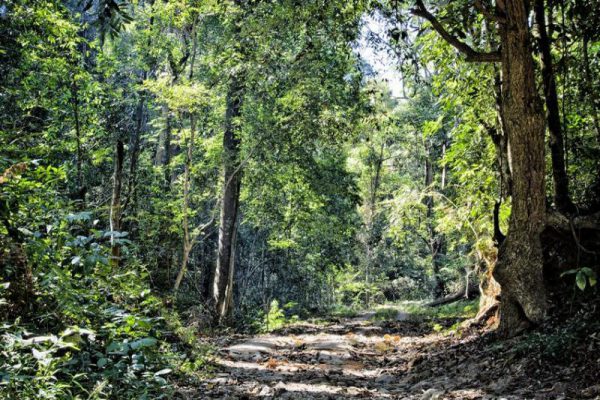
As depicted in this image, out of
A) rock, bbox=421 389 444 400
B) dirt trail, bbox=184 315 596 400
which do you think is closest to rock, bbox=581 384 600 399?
dirt trail, bbox=184 315 596 400

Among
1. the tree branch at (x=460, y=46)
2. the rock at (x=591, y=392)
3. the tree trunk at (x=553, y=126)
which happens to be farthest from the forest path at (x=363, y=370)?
the tree branch at (x=460, y=46)

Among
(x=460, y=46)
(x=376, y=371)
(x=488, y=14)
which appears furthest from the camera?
(x=376, y=371)

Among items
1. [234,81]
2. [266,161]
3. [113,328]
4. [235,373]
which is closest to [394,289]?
[266,161]

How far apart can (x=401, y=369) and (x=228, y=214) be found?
9.07m

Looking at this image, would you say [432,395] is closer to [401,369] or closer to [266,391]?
[266,391]

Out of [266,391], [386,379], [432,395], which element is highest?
[432,395]

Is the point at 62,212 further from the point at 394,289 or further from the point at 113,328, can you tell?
the point at 394,289

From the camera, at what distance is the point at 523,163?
22.4ft

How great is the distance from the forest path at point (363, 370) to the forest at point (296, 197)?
0.06 m

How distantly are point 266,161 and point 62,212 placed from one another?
34.4 feet

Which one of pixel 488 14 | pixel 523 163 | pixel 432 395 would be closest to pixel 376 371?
pixel 432 395

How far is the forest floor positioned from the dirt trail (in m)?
0.01

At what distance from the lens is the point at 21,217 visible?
484 cm

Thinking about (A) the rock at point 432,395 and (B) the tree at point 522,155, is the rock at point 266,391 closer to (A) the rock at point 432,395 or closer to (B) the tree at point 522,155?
(A) the rock at point 432,395
